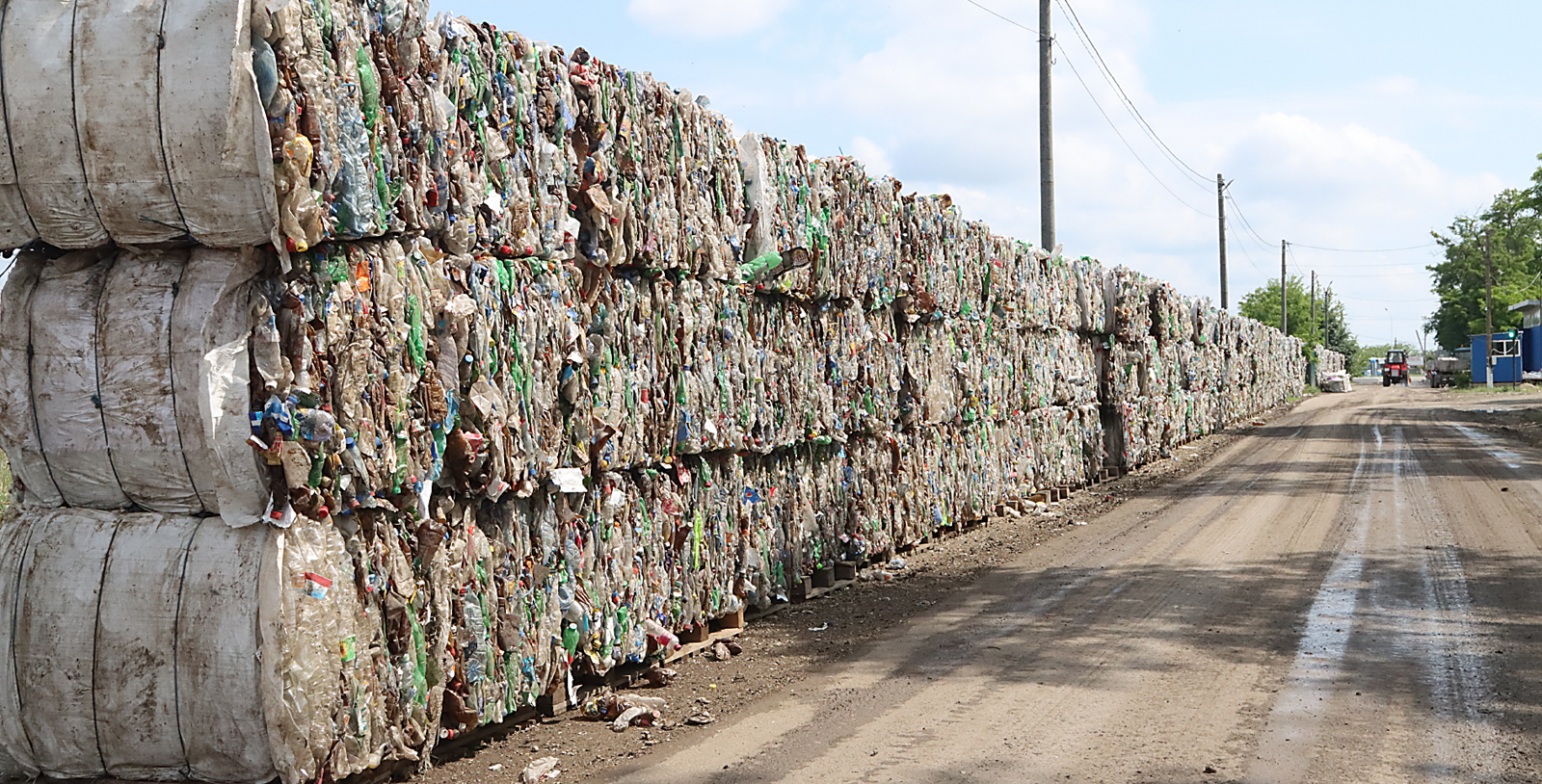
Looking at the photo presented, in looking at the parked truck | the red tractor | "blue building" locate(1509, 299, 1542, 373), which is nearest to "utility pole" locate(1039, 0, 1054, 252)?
"blue building" locate(1509, 299, 1542, 373)

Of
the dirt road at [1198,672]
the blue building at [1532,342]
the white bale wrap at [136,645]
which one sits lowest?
the dirt road at [1198,672]

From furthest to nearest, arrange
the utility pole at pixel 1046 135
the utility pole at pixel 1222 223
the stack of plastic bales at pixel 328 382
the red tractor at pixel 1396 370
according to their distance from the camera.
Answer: the red tractor at pixel 1396 370 < the utility pole at pixel 1222 223 < the utility pole at pixel 1046 135 < the stack of plastic bales at pixel 328 382

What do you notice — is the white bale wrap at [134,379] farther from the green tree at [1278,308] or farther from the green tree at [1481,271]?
the green tree at [1278,308]

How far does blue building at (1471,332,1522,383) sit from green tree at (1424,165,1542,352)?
471 inches

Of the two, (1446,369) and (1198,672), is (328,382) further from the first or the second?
(1446,369)

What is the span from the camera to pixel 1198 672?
6.43 m

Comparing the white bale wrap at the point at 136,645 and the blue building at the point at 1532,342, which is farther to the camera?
the blue building at the point at 1532,342

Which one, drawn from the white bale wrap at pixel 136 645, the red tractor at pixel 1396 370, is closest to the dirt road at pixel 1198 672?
the white bale wrap at pixel 136 645

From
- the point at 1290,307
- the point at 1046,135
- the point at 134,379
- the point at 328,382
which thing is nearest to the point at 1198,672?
the point at 328,382

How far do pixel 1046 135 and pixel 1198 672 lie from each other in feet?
45.8

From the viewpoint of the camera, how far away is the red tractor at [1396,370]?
66.4 meters

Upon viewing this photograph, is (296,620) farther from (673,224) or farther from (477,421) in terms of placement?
(673,224)

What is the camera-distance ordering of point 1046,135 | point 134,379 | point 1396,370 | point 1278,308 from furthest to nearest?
point 1278,308 → point 1396,370 → point 1046,135 → point 134,379

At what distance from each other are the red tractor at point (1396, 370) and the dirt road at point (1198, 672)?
199ft
